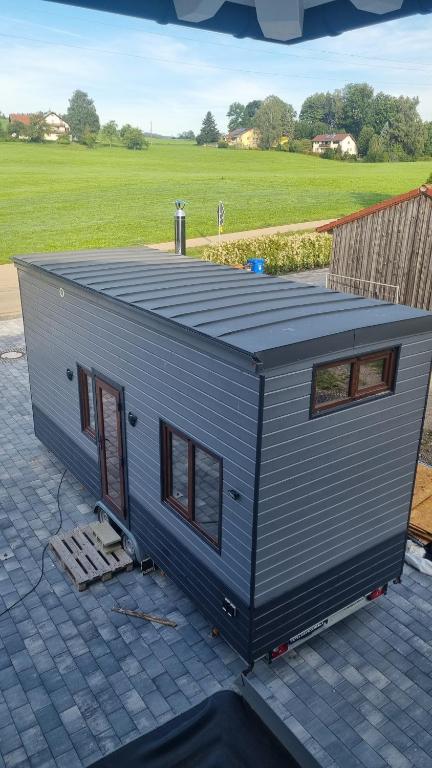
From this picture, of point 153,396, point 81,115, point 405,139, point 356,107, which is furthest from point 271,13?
point 81,115

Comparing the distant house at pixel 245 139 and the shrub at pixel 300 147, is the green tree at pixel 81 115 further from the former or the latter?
the shrub at pixel 300 147

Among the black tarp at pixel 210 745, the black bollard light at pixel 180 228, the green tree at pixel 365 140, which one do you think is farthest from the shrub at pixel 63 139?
the black tarp at pixel 210 745

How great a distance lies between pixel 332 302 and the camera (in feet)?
22.2

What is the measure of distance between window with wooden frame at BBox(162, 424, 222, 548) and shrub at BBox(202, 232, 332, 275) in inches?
675

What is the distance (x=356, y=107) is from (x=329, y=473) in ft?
439

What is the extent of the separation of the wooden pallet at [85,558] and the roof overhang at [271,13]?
640 centimetres

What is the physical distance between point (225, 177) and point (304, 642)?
223 ft

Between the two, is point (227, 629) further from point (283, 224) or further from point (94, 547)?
point (283, 224)

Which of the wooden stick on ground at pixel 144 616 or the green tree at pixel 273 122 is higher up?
the green tree at pixel 273 122

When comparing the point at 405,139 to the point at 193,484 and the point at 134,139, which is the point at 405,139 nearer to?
the point at 134,139

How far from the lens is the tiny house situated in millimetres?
5305

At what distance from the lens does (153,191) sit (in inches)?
2247

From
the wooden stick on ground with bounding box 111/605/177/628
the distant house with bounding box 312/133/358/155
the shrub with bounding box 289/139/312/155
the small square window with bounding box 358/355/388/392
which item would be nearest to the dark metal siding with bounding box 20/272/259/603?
the wooden stick on ground with bounding box 111/605/177/628

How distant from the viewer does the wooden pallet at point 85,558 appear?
7.52m
